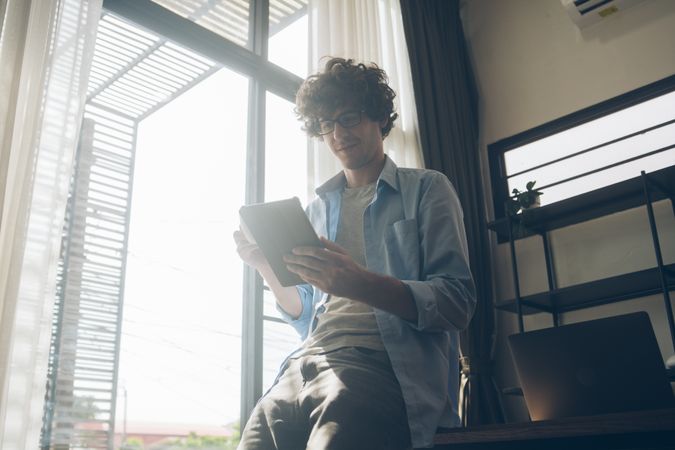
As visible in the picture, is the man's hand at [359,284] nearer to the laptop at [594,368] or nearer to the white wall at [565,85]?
the laptop at [594,368]

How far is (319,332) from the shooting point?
1.37 metres

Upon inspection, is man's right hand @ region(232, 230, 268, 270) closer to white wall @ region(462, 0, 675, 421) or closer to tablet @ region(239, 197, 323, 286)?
tablet @ region(239, 197, 323, 286)

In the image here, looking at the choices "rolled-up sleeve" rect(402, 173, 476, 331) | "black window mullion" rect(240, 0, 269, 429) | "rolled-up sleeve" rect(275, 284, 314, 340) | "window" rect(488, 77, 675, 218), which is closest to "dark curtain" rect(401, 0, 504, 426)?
"window" rect(488, 77, 675, 218)

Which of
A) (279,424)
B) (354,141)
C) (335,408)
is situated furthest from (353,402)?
(354,141)

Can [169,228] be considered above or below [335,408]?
above

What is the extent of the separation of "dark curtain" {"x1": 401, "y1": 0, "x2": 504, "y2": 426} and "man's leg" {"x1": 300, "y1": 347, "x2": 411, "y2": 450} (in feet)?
6.66

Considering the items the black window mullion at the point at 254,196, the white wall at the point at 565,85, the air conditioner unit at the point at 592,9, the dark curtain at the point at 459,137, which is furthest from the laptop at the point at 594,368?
Answer: the air conditioner unit at the point at 592,9

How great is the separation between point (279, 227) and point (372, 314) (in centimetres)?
25

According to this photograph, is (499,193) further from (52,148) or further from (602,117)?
(52,148)

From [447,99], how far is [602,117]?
820 mm

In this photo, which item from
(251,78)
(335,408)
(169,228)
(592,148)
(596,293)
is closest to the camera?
(335,408)

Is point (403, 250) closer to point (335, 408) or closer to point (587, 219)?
point (335, 408)

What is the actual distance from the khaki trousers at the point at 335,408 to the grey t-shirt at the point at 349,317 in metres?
0.02

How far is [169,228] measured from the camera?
8.48 feet
